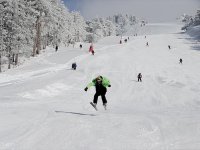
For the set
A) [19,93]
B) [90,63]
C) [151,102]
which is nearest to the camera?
[19,93]

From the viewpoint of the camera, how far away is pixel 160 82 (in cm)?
3219

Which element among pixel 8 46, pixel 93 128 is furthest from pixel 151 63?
pixel 93 128

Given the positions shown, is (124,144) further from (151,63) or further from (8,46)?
(8,46)

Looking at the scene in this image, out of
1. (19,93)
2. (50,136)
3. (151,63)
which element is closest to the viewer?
(50,136)

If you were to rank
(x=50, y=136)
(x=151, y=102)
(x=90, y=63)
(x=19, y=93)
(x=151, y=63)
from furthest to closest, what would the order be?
1. (x=151, y=63)
2. (x=90, y=63)
3. (x=151, y=102)
4. (x=19, y=93)
5. (x=50, y=136)

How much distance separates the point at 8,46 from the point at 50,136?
4082cm

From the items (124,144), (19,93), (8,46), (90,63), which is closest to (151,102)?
(19,93)

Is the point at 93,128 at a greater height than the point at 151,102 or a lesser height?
greater

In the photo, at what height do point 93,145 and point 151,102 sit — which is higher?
point 93,145

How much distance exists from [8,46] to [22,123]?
129 ft

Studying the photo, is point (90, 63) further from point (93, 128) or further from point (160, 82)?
point (93, 128)

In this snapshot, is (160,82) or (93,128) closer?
(93,128)

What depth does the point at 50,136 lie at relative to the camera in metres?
8.61

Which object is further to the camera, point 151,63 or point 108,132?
point 151,63
